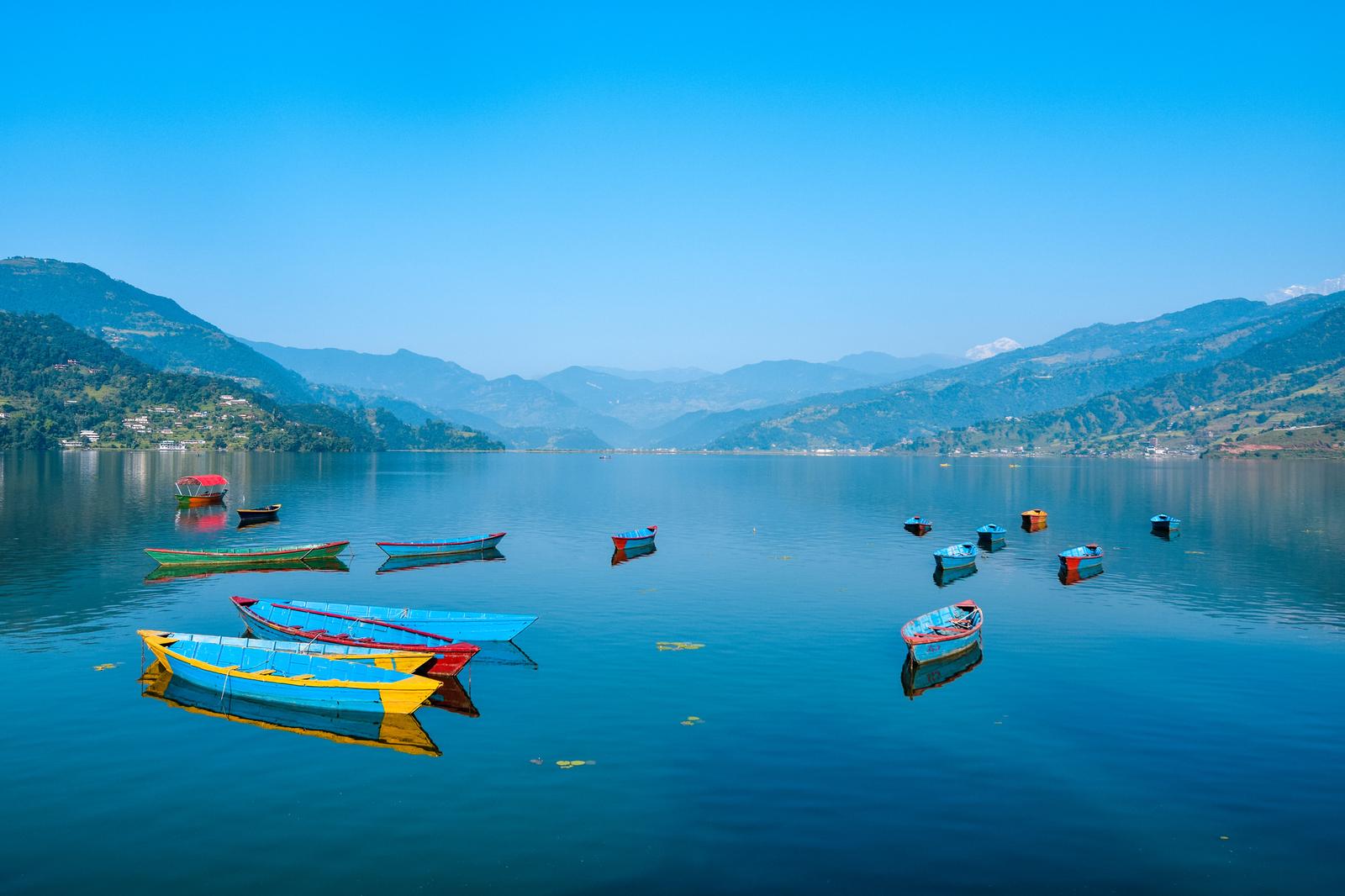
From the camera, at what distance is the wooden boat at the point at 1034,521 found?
440 ft

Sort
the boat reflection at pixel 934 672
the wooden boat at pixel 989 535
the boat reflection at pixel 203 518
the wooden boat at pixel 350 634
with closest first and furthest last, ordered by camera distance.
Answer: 1. the wooden boat at pixel 350 634
2. the boat reflection at pixel 934 672
3. the wooden boat at pixel 989 535
4. the boat reflection at pixel 203 518

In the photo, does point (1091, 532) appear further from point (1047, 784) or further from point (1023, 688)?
point (1047, 784)

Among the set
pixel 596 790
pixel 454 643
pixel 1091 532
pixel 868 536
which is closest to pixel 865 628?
pixel 454 643

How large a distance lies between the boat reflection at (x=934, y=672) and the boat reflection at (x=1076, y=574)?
121 ft

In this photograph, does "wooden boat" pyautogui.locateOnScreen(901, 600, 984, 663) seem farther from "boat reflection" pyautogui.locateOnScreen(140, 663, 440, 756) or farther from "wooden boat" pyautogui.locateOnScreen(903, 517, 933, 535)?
"wooden boat" pyautogui.locateOnScreen(903, 517, 933, 535)

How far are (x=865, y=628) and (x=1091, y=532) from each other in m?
82.9

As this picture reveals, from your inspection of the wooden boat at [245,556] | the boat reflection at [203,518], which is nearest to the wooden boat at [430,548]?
the wooden boat at [245,556]

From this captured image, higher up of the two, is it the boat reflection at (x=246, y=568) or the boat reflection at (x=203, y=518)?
the boat reflection at (x=203, y=518)

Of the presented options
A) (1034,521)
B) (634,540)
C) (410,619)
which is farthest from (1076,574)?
(410,619)

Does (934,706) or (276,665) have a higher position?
(276,665)

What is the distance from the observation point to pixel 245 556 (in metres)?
91.2

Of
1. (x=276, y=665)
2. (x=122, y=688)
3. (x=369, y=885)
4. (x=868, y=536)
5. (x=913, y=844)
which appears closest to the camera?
(x=369, y=885)

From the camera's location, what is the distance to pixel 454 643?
163ft

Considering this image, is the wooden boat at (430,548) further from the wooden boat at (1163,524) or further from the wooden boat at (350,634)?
the wooden boat at (1163,524)
